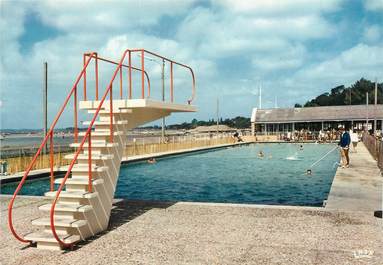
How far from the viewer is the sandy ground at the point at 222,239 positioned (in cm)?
576

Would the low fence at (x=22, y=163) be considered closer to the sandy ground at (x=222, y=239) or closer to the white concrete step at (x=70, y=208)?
the sandy ground at (x=222, y=239)

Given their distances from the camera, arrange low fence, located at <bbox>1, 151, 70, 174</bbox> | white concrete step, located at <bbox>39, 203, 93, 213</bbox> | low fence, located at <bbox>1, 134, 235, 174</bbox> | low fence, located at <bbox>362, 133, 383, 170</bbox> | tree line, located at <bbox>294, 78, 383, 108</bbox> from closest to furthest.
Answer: white concrete step, located at <bbox>39, 203, 93, 213</bbox>, low fence, located at <bbox>362, 133, 383, 170</bbox>, low fence, located at <bbox>1, 151, 70, 174</bbox>, low fence, located at <bbox>1, 134, 235, 174</bbox>, tree line, located at <bbox>294, 78, 383, 108</bbox>

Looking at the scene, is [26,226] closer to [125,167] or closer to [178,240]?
[178,240]

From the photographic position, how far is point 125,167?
23.7 metres

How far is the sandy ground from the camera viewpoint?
5758 mm

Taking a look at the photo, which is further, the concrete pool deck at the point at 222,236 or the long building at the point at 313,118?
the long building at the point at 313,118

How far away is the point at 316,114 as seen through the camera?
62.2 meters

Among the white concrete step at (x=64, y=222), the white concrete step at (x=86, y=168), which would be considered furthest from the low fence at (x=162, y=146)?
the white concrete step at (x=64, y=222)

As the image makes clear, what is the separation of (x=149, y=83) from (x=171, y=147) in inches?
976

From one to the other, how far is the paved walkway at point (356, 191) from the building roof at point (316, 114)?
4573 cm

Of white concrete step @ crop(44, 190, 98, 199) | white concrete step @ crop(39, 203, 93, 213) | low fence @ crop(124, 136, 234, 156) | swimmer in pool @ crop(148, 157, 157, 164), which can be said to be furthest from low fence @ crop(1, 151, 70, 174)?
white concrete step @ crop(39, 203, 93, 213)

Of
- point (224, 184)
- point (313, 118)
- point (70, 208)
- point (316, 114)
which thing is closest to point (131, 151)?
point (224, 184)

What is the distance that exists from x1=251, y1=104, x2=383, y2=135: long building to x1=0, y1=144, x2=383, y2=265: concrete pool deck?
52626 mm

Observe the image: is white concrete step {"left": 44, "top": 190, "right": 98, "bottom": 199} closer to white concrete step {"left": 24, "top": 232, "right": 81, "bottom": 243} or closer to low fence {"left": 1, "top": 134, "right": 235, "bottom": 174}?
white concrete step {"left": 24, "top": 232, "right": 81, "bottom": 243}
